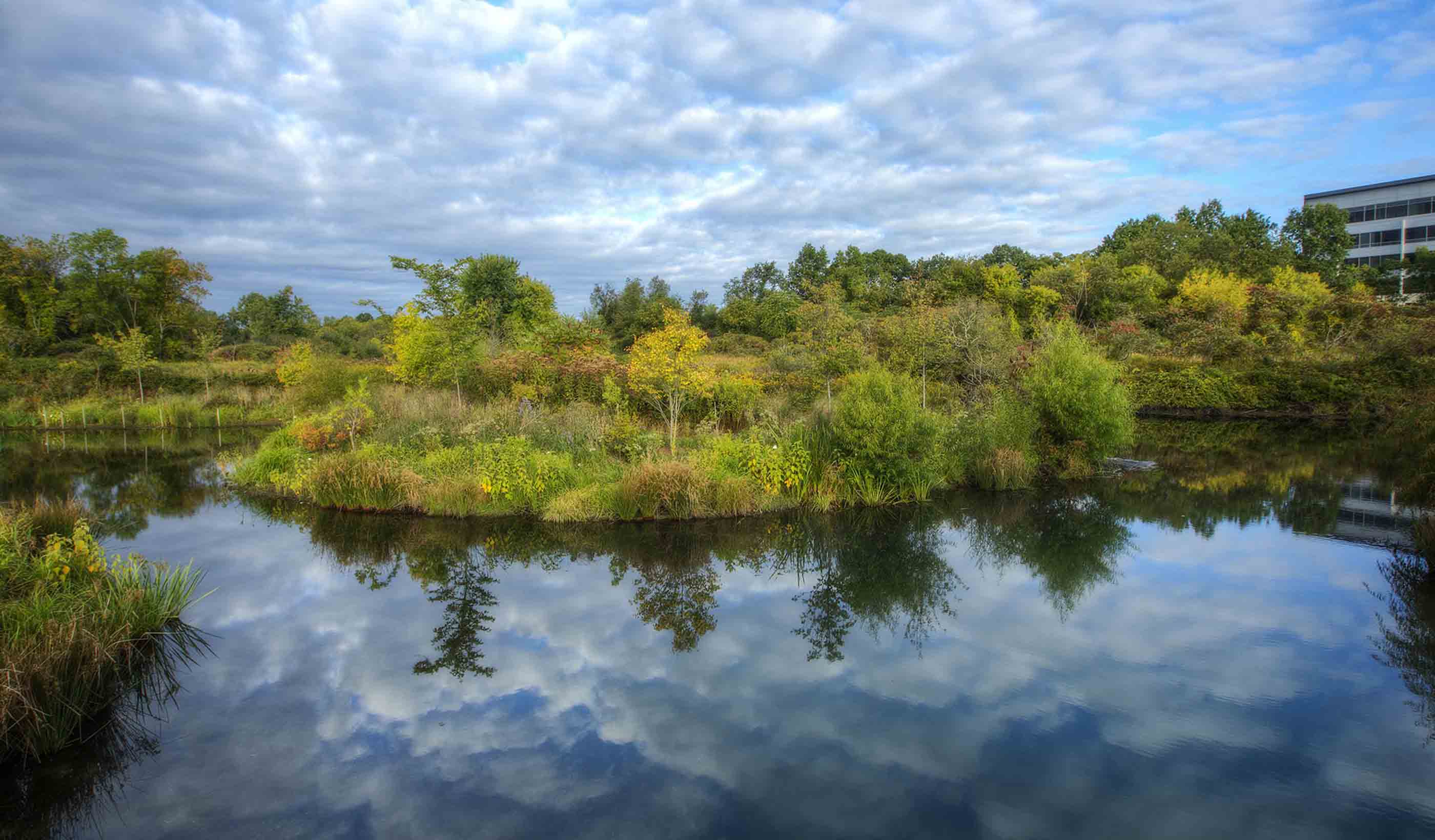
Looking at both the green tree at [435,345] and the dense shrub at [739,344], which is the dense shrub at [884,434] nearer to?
the green tree at [435,345]

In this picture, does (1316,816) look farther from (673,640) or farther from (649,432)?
(649,432)

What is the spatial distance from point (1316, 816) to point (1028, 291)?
31609 millimetres

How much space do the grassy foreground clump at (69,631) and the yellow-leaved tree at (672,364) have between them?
7.75m

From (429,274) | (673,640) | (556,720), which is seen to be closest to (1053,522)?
(673,640)

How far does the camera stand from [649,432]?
45.8 feet

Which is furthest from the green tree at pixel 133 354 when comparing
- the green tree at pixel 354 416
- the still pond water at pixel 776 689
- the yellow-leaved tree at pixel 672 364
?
the yellow-leaved tree at pixel 672 364

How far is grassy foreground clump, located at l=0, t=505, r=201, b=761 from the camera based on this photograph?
15.4 feet

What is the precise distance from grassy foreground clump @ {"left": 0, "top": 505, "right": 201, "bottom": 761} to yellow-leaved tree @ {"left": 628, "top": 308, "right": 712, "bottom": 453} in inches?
305

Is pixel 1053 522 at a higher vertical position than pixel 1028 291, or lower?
lower

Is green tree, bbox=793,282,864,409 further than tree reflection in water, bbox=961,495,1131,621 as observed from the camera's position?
Yes

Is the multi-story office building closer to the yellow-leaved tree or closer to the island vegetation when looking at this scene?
the island vegetation

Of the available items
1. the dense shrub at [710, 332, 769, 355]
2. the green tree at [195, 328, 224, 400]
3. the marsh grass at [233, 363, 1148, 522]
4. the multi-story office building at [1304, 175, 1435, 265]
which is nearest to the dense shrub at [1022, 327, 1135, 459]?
the marsh grass at [233, 363, 1148, 522]

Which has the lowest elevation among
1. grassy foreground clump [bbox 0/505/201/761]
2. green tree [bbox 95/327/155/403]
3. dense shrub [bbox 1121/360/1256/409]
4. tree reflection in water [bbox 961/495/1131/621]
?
tree reflection in water [bbox 961/495/1131/621]

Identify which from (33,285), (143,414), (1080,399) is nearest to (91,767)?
(1080,399)
